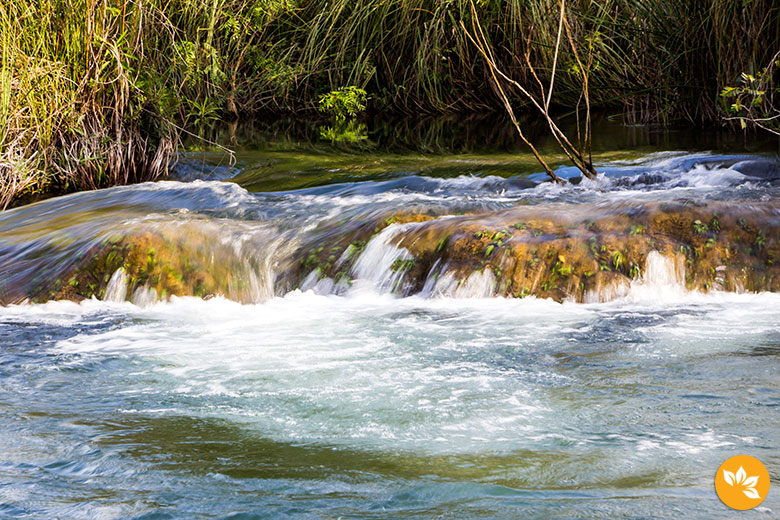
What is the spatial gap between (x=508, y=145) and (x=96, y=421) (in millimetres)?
6574

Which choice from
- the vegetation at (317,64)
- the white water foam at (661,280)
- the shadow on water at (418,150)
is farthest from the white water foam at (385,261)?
the shadow on water at (418,150)

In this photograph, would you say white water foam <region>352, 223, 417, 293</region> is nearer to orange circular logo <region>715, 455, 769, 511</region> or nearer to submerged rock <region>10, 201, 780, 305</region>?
submerged rock <region>10, 201, 780, 305</region>

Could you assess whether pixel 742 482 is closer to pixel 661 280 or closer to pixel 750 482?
pixel 750 482

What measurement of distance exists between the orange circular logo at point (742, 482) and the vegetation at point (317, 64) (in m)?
3.75

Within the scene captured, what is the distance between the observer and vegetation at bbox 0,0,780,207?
6156 millimetres

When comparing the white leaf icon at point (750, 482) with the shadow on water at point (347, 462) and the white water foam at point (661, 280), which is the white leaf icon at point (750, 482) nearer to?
the shadow on water at point (347, 462)

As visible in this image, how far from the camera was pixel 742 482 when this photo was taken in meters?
2.04

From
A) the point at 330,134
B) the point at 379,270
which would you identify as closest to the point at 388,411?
the point at 379,270

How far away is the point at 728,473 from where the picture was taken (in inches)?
82.6

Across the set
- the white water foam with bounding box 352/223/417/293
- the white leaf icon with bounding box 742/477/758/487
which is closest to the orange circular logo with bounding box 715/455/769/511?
the white leaf icon with bounding box 742/477/758/487

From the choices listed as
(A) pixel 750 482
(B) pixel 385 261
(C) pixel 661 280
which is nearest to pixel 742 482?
(A) pixel 750 482

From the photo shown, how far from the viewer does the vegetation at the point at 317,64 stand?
6.16 metres

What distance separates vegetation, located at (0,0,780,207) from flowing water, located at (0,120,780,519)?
1.13 m

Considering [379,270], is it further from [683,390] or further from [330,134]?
[330,134]
